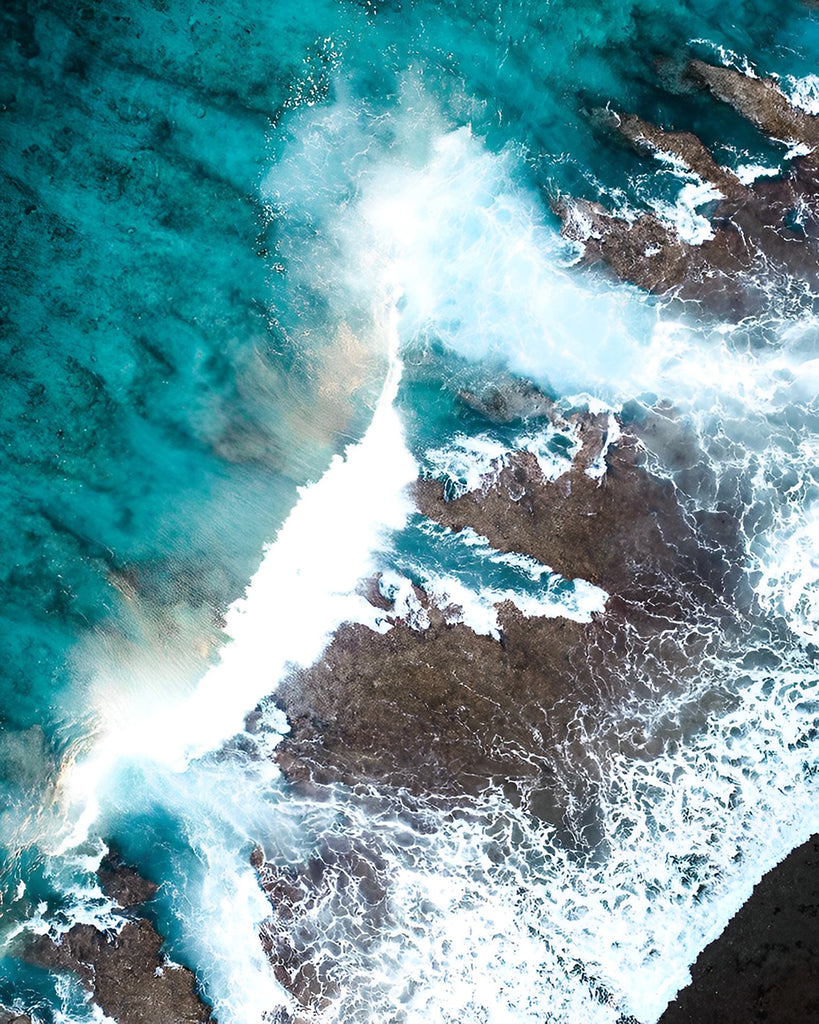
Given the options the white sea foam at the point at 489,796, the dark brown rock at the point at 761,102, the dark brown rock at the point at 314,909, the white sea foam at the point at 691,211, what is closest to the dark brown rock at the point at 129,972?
the white sea foam at the point at 489,796

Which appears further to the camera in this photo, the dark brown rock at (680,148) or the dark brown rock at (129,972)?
the dark brown rock at (680,148)

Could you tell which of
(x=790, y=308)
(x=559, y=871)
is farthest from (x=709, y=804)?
(x=790, y=308)

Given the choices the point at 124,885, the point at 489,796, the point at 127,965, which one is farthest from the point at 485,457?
the point at 127,965

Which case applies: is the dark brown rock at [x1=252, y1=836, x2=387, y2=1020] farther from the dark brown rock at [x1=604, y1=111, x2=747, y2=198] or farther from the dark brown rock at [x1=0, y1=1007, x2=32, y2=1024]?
the dark brown rock at [x1=604, y1=111, x2=747, y2=198]

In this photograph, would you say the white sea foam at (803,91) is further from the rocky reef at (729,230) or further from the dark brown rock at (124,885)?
the dark brown rock at (124,885)

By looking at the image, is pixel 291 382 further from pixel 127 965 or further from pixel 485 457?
pixel 127 965

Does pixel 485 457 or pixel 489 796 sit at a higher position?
pixel 485 457
